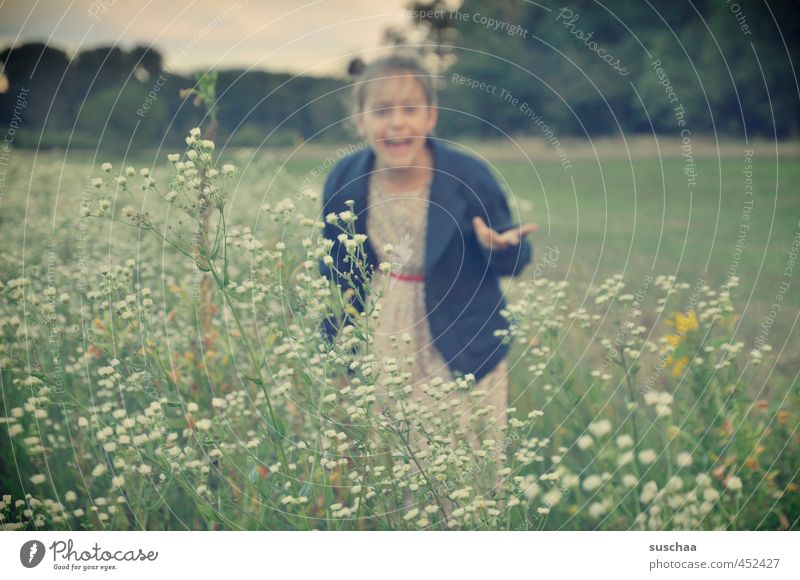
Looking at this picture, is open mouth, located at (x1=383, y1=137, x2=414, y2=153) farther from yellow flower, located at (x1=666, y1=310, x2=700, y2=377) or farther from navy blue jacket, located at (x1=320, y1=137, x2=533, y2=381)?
yellow flower, located at (x1=666, y1=310, x2=700, y2=377)

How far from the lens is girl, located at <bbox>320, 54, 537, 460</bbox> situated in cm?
265

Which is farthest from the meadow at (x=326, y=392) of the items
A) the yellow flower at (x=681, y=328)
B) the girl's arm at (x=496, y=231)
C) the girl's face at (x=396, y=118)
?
the girl's face at (x=396, y=118)

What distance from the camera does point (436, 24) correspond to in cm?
270

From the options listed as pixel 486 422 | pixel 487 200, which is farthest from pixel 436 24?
pixel 486 422

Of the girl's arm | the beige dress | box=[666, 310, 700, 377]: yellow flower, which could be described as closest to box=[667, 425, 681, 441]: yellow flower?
box=[666, 310, 700, 377]: yellow flower

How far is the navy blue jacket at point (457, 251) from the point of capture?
8.74 feet

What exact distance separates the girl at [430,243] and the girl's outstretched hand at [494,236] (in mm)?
10

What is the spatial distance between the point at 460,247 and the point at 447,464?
857 millimetres

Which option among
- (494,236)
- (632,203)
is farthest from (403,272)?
(632,203)

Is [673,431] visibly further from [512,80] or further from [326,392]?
[512,80]

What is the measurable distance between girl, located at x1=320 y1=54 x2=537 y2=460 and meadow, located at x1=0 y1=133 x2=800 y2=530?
135 millimetres

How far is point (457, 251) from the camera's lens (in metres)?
2.71

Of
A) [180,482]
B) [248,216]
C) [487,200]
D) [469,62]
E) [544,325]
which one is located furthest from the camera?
[248,216]
